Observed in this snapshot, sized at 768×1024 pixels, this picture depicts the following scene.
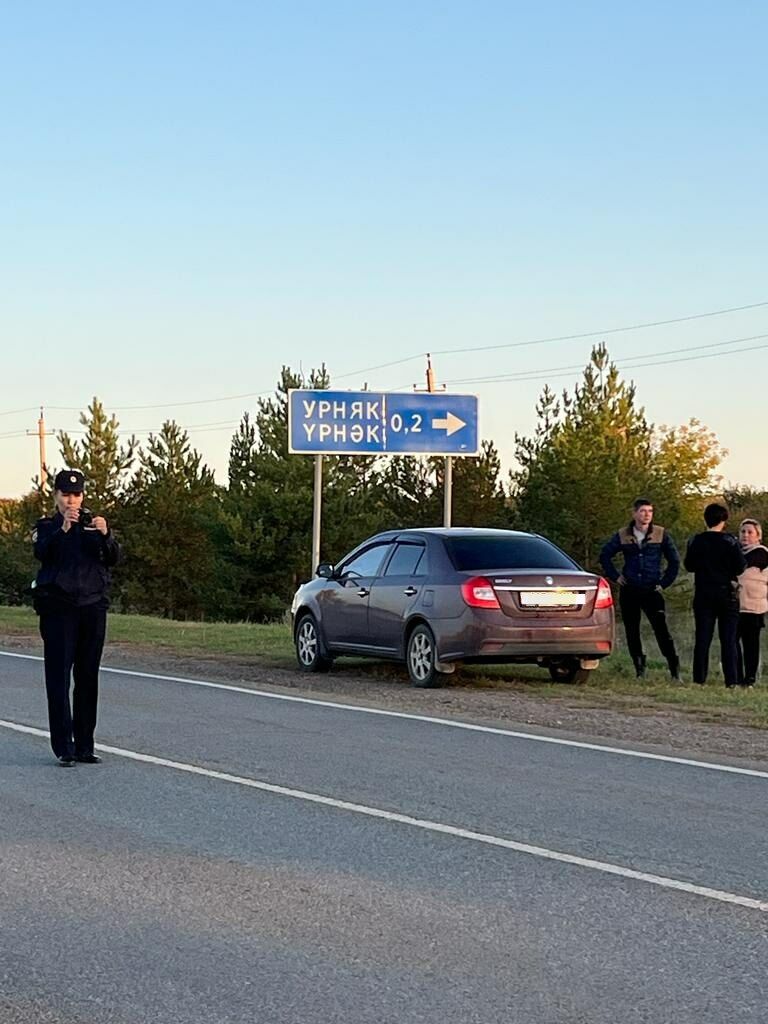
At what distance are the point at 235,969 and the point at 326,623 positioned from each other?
39.1 ft

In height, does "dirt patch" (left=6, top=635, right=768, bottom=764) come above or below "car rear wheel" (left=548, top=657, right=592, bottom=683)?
below

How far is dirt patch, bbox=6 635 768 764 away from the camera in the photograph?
1225cm


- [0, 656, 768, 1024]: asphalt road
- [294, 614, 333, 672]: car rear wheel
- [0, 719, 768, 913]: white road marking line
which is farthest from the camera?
[294, 614, 333, 672]: car rear wheel

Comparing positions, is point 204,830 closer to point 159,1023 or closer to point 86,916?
point 86,916

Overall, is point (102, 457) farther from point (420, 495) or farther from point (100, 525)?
point (100, 525)

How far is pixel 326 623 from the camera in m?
17.6

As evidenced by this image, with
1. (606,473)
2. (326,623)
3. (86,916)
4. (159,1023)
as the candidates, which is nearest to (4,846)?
(86,916)

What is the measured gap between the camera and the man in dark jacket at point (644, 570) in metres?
16.7

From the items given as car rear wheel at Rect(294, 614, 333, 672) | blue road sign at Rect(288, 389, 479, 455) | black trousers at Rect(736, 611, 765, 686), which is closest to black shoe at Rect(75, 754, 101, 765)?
car rear wheel at Rect(294, 614, 333, 672)

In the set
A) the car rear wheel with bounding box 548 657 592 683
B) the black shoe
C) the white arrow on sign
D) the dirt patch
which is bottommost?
the black shoe

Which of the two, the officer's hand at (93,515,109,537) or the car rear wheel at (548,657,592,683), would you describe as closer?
the officer's hand at (93,515,109,537)

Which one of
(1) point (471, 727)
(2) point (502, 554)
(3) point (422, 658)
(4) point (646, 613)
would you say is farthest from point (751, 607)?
(1) point (471, 727)

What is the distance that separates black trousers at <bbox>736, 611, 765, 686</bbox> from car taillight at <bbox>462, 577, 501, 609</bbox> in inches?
110

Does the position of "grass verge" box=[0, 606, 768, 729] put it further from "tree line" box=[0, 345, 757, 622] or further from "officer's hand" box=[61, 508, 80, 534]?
"tree line" box=[0, 345, 757, 622]
